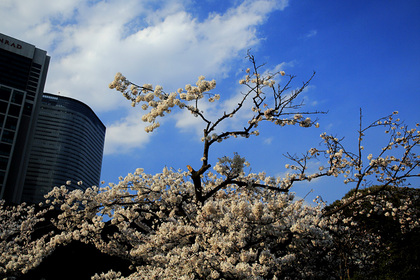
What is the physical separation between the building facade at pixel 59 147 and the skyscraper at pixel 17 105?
41086 millimetres

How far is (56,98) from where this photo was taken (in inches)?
5108

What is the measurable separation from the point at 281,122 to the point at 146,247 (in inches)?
208

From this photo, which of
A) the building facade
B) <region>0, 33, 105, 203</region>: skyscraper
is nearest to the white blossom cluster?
<region>0, 33, 105, 203</region>: skyscraper

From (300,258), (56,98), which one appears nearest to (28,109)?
(56,98)

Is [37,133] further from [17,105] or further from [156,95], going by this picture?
[156,95]

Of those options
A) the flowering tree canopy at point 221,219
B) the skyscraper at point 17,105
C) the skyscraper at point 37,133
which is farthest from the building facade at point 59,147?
the flowering tree canopy at point 221,219

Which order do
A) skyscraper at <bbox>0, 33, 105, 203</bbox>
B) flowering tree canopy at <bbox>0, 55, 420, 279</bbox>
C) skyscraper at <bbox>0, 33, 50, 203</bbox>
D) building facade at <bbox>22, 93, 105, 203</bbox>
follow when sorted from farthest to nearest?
building facade at <bbox>22, 93, 105, 203</bbox>, skyscraper at <bbox>0, 33, 105, 203</bbox>, skyscraper at <bbox>0, 33, 50, 203</bbox>, flowering tree canopy at <bbox>0, 55, 420, 279</bbox>

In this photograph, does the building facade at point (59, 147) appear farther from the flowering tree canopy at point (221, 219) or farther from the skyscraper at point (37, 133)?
Result: the flowering tree canopy at point (221, 219)

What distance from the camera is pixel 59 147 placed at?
123 metres

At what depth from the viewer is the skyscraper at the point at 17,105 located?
65812 millimetres

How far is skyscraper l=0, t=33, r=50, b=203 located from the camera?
65.8 meters

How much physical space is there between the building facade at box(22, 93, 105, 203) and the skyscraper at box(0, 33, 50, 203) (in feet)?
135

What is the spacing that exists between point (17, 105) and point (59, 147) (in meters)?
59.9

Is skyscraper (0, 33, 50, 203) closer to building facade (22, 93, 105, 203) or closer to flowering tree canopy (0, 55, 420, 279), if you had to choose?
building facade (22, 93, 105, 203)
